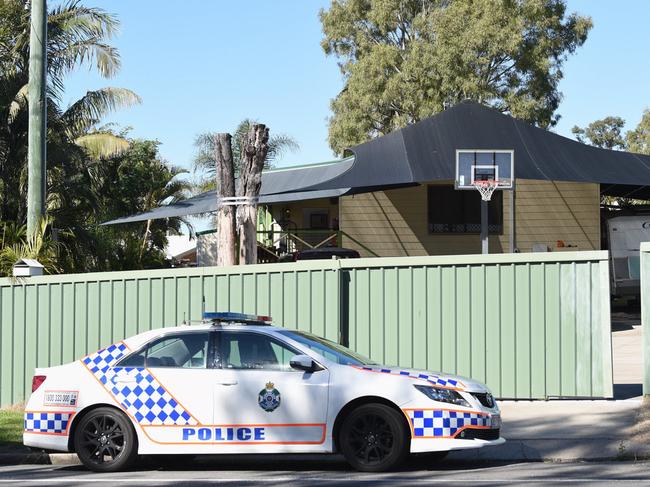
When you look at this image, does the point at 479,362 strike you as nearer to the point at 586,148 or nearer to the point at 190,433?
the point at 190,433

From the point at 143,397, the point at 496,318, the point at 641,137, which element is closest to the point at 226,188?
the point at 496,318

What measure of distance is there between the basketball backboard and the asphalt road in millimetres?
13517

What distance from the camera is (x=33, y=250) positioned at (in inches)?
648

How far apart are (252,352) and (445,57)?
3794 cm

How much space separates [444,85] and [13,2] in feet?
82.0

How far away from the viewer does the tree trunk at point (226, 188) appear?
14508mm

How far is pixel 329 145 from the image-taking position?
5184 centimetres

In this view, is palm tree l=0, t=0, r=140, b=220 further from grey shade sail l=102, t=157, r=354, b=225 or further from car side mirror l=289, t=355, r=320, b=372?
car side mirror l=289, t=355, r=320, b=372

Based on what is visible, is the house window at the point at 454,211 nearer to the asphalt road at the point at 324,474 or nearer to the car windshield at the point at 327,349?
the asphalt road at the point at 324,474

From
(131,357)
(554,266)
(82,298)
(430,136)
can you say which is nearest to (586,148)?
(430,136)

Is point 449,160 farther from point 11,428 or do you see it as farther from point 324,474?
point 324,474

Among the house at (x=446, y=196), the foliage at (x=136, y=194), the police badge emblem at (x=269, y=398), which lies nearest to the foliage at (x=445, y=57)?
the foliage at (x=136, y=194)

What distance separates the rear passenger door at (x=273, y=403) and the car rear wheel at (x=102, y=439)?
3.21ft

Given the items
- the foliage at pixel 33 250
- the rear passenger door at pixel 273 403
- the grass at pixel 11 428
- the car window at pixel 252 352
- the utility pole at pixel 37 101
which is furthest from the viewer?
the foliage at pixel 33 250
